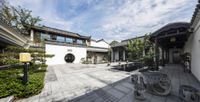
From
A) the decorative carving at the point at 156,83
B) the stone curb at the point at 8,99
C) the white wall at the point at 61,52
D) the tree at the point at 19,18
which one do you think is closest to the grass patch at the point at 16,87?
the stone curb at the point at 8,99

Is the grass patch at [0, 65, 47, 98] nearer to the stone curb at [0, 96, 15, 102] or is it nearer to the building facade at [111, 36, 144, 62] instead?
the stone curb at [0, 96, 15, 102]

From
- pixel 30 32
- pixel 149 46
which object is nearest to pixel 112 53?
pixel 149 46

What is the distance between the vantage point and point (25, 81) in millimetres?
3508

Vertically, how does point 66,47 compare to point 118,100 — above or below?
above

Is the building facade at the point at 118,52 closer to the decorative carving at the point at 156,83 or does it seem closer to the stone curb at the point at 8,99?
the decorative carving at the point at 156,83

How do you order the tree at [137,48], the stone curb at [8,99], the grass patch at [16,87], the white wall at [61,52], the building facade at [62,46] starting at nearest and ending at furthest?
the stone curb at [8,99] < the grass patch at [16,87] < the tree at [137,48] < the white wall at [61,52] < the building facade at [62,46]

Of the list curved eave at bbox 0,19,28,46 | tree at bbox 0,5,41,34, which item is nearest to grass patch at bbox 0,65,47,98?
curved eave at bbox 0,19,28,46

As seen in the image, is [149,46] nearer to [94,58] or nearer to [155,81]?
[155,81]

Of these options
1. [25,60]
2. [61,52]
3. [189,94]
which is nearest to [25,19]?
[61,52]

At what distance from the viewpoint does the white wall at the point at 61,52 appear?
14.8 m

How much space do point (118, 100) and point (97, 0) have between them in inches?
278

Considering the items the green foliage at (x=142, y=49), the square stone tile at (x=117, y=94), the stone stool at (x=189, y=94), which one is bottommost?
the square stone tile at (x=117, y=94)

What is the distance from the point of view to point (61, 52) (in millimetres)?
15930

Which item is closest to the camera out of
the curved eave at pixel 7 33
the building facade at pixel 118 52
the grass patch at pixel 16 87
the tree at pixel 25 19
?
the grass patch at pixel 16 87
